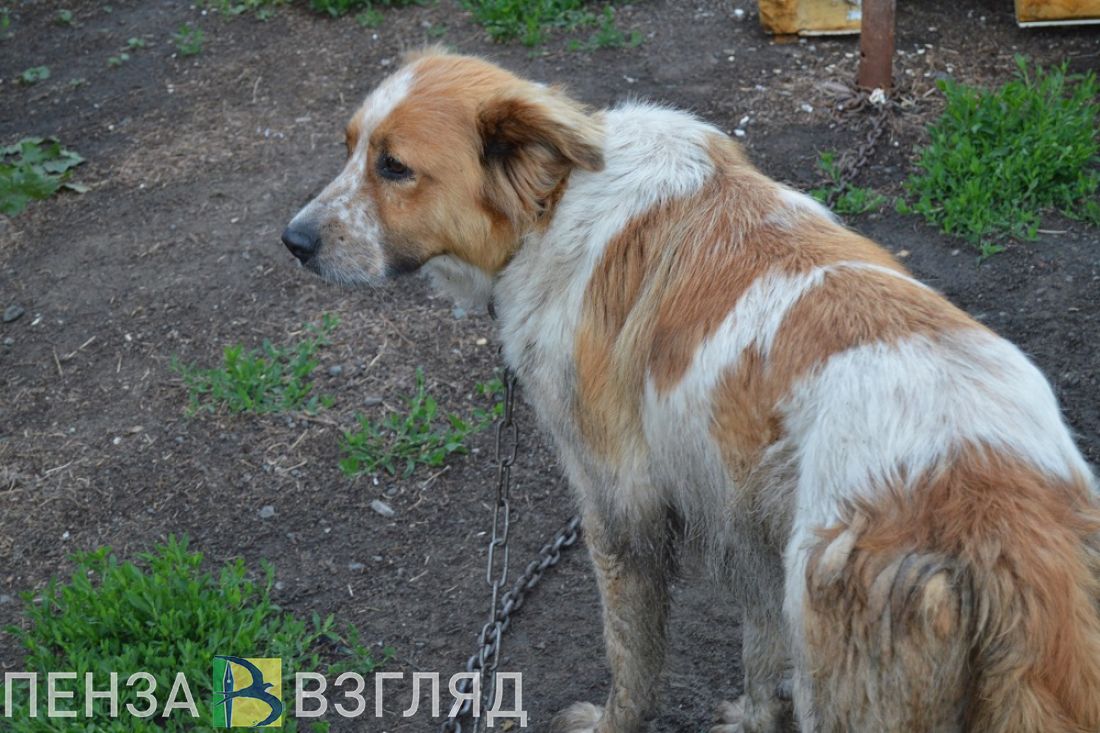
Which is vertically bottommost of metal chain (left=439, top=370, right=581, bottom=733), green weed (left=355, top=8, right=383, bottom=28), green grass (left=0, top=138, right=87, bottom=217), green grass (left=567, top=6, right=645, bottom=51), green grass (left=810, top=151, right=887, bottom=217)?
metal chain (left=439, top=370, right=581, bottom=733)

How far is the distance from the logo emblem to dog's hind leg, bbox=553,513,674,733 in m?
1.07

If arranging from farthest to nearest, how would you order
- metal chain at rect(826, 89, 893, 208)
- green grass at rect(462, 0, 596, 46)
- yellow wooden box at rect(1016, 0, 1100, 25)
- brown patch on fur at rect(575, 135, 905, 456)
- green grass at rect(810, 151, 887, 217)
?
green grass at rect(462, 0, 596, 46) < yellow wooden box at rect(1016, 0, 1100, 25) < metal chain at rect(826, 89, 893, 208) < green grass at rect(810, 151, 887, 217) < brown patch on fur at rect(575, 135, 905, 456)

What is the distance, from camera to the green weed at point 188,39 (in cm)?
791

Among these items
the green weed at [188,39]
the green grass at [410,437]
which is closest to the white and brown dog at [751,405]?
the green grass at [410,437]

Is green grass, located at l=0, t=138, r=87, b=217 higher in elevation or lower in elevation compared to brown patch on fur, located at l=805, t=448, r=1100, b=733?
lower

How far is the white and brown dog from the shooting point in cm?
204

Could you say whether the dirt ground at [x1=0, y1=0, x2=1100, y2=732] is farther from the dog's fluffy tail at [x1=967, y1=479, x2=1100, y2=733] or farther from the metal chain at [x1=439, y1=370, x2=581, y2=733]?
the dog's fluffy tail at [x1=967, y1=479, x2=1100, y2=733]

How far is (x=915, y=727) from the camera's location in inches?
82.7

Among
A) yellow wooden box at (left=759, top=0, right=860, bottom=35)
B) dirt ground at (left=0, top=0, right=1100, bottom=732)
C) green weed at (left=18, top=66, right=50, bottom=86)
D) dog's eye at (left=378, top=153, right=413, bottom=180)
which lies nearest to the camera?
dog's eye at (left=378, top=153, right=413, bottom=180)

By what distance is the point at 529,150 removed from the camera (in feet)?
10.3

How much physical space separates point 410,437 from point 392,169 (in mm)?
1721

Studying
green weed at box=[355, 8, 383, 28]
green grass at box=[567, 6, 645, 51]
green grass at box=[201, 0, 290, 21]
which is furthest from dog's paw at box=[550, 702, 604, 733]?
green grass at box=[201, 0, 290, 21]

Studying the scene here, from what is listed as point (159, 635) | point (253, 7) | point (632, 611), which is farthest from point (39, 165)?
point (632, 611)

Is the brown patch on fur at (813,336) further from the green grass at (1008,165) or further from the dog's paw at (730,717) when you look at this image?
the green grass at (1008,165)
